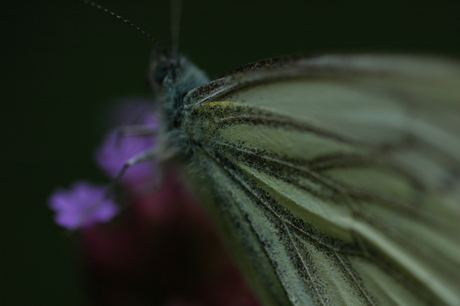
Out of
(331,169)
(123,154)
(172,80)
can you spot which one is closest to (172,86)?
(172,80)

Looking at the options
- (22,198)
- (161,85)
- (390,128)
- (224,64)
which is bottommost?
(390,128)

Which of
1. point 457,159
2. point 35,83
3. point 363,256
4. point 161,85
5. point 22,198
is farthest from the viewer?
point 35,83

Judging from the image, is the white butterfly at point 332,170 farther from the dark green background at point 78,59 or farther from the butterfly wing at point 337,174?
the dark green background at point 78,59

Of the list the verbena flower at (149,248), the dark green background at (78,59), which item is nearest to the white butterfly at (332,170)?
the verbena flower at (149,248)

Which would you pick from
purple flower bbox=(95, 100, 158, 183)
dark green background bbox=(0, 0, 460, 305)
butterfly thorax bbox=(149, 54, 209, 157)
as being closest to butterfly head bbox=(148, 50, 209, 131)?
butterfly thorax bbox=(149, 54, 209, 157)

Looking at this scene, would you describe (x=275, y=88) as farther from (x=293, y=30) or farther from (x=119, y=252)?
(x=293, y=30)

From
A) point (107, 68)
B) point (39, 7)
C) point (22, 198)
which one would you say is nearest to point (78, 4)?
point (39, 7)

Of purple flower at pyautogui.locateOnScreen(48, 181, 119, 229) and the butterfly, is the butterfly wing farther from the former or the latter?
purple flower at pyautogui.locateOnScreen(48, 181, 119, 229)
